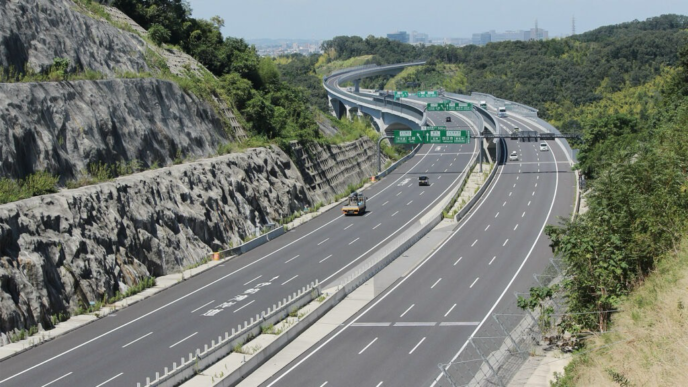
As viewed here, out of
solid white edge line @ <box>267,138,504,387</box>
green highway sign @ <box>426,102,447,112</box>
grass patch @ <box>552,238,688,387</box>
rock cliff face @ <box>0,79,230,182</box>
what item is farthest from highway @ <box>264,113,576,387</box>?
green highway sign @ <box>426,102,447,112</box>

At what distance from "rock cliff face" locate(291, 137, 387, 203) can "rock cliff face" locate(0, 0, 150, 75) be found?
1895cm

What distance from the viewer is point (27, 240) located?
4125 centimetres

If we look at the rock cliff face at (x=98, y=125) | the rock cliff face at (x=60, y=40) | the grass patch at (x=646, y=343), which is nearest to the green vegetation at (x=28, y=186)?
the rock cliff face at (x=98, y=125)

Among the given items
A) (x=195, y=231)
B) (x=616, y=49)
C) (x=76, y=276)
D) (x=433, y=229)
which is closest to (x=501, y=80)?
(x=616, y=49)

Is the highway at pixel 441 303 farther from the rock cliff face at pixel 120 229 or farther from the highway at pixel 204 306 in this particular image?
the rock cliff face at pixel 120 229

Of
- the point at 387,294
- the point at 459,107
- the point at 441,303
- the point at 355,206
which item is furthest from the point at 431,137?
the point at 441,303

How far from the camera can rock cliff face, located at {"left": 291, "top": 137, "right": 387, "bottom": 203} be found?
256 feet

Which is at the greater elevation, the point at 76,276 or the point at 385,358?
the point at 76,276

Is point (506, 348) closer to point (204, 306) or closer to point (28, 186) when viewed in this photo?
point (204, 306)

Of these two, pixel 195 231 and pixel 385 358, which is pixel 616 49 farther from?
pixel 385 358

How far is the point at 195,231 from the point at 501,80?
469ft

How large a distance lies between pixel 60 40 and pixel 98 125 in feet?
30.2

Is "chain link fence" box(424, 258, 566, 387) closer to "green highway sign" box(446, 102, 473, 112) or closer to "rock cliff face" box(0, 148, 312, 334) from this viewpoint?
"rock cliff face" box(0, 148, 312, 334)

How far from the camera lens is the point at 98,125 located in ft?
179
